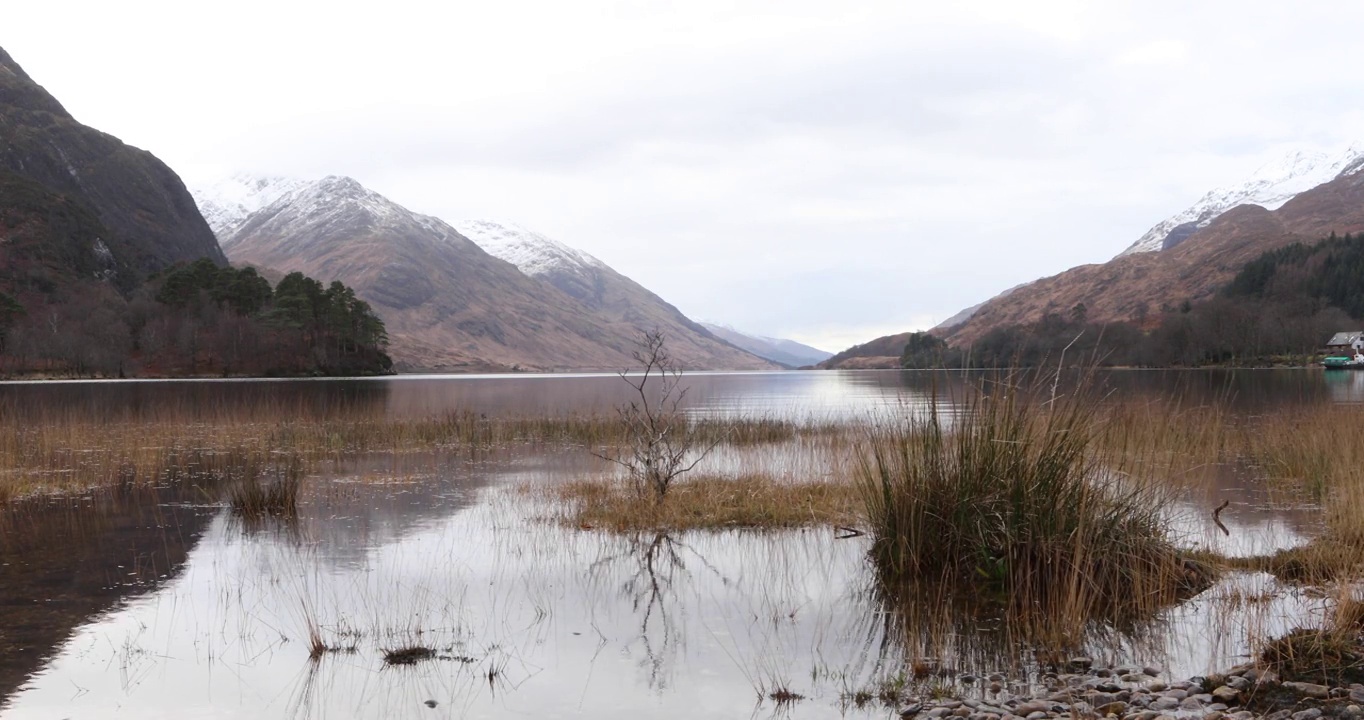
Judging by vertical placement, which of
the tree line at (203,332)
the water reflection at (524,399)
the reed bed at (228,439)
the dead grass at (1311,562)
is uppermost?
the tree line at (203,332)

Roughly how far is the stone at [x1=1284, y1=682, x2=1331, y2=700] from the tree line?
383 feet

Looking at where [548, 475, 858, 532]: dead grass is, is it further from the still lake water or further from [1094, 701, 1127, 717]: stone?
[1094, 701, 1127, 717]: stone

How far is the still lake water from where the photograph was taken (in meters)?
7.02

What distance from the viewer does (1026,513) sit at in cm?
941

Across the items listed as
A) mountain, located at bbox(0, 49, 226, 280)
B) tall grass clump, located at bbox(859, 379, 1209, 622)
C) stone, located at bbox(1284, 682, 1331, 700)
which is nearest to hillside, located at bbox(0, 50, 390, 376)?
mountain, located at bbox(0, 49, 226, 280)

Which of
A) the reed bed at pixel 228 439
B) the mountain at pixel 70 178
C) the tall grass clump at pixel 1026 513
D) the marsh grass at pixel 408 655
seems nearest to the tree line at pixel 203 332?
the mountain at pixel 70 178

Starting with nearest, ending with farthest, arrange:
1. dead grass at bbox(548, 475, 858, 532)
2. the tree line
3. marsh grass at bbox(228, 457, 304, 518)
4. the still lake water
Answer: the still lake water < dead grass at bbox(548, 475, 858, 532) < marsh grass at bbox(228, 457, 304, 518) < the tree line

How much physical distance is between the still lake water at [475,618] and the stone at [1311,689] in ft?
2.31

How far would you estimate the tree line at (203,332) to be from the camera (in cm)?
10631

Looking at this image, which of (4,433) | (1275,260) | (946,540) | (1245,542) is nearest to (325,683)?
(946,540)

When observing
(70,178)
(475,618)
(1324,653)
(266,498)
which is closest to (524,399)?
(266,498)

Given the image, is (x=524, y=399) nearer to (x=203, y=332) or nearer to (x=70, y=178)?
(x=203, y=332)

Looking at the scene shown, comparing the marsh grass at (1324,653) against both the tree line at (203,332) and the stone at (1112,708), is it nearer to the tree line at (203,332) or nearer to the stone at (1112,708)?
the stone at (1112,708)

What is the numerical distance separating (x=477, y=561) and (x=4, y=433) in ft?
65.5
